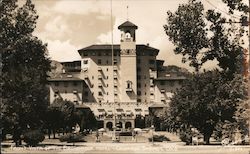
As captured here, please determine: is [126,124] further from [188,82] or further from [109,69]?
[188,82]

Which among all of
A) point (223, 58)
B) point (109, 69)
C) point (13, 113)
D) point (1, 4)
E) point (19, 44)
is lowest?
point (13, 113)

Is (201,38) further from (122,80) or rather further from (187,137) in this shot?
(122,80)

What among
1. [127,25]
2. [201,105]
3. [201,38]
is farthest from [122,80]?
[201,38]

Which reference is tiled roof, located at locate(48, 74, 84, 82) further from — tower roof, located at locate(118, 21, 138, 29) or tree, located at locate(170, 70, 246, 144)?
tree, located at locate(170, 70, 246, 144)

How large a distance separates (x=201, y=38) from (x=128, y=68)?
120 meters

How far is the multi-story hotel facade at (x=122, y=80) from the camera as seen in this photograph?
477 ft

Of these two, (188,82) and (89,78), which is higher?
(89,78)

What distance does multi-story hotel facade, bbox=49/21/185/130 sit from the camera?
145250mm

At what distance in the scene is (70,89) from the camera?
482 ft

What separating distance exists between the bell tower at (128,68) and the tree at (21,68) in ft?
329

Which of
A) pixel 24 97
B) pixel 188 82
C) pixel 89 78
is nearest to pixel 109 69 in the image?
pixel 89 78

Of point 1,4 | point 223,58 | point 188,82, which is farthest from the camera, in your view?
point 188,82

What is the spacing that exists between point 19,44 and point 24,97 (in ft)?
16.4

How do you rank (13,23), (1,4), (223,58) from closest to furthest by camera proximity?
(223,58), (1,4), (13,23)
